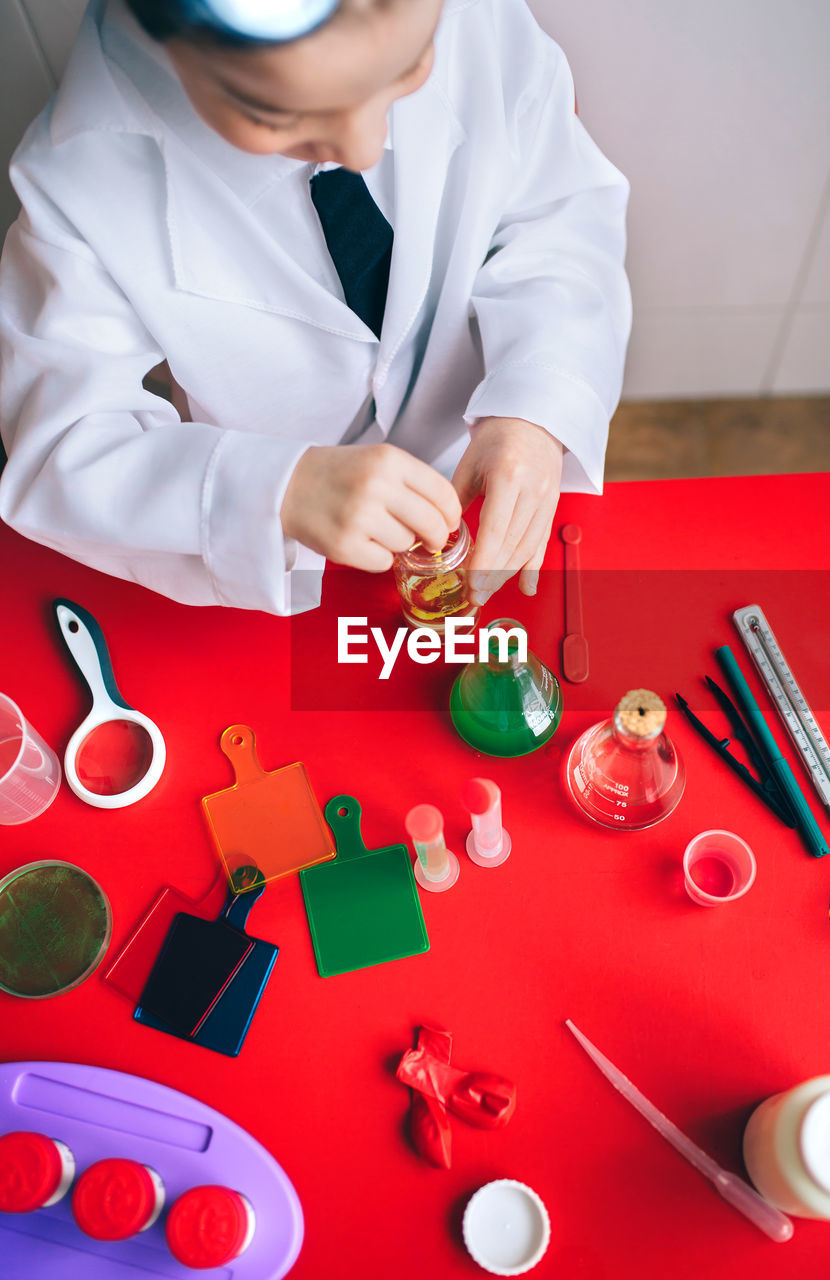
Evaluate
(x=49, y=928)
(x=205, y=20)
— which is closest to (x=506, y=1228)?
(x=49, y=928)

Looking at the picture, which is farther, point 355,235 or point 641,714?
point 355,235

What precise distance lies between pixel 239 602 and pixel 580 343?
1.28 feet

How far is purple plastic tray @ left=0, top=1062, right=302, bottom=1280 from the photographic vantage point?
559mm

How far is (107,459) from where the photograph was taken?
625 millimetres

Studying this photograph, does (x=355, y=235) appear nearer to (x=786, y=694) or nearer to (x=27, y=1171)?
(x=786, y=694)

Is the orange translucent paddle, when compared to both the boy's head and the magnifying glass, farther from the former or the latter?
the boy's head

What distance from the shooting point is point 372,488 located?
1.96ft

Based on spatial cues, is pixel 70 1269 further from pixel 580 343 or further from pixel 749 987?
pixel 580 343

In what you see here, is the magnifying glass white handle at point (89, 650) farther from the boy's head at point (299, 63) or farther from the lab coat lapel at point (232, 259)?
the boy's head at point (299, 63)

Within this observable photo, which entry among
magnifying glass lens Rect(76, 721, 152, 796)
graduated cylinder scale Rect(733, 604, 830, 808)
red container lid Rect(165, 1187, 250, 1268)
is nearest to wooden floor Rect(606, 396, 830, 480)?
graduated cylinder scale Rect(733, 604, 830, 808)

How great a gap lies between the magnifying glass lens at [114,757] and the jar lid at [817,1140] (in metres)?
0.54

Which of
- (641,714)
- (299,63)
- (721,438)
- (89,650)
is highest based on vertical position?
(299,63)

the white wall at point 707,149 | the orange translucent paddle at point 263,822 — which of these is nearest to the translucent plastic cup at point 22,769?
the orange translucent paddle at point 263,822

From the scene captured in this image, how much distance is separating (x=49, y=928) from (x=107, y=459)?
0.38 m
